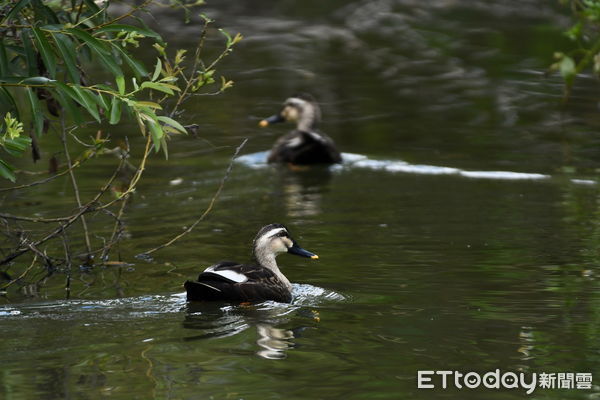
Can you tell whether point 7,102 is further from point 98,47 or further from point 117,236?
point 117,236

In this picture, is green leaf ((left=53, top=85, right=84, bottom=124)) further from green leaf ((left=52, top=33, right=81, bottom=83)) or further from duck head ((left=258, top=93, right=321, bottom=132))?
duck head ((left=258, top=93, right=321, bottom=132))

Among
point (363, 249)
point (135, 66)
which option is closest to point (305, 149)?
point (363, 249)

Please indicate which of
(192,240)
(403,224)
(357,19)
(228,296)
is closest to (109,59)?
(228,296)

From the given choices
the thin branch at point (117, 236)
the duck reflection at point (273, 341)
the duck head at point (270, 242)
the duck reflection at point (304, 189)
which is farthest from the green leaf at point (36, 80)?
the duck reflection at point (304, 189)

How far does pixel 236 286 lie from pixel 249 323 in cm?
64

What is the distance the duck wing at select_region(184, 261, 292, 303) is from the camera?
10.4m

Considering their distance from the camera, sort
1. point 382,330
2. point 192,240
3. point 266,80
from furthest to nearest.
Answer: point 266,80 → point 192,240 → point 382,330

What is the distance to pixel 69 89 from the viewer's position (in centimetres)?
876

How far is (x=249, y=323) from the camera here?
10.0m

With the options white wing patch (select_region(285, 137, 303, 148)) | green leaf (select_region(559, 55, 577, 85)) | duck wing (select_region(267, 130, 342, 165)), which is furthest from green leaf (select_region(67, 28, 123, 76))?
white wing patch (select_region(285, 137, 303, 148))

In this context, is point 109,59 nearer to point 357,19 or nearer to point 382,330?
point 382,330

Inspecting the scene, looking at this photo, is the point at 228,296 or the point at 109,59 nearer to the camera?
the point at 109,59

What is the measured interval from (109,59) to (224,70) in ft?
54.3

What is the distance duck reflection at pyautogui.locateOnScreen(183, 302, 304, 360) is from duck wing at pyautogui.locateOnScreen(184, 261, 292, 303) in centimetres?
8
